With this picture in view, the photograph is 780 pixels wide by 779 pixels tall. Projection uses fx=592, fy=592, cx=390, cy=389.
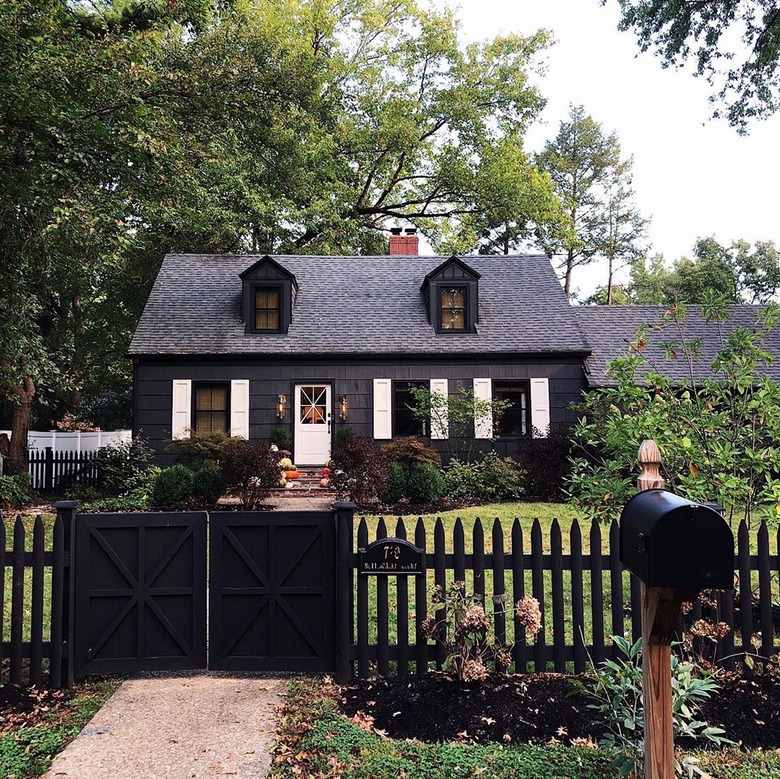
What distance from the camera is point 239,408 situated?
14672mm

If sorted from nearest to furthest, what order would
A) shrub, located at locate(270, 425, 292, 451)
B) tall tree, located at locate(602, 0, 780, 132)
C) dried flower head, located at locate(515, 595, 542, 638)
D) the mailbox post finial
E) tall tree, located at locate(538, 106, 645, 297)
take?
the mailbox post finial
dried flower head, located at locate(515, 595, 542, 638)
tall tree, located at locate(602, 0, 780, 132)
shrub, located at locate(270, 425, 292, 451)
tall tree, located at locate(538, 106, 645, 297)

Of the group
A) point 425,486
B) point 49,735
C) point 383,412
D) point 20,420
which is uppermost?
point 383,412

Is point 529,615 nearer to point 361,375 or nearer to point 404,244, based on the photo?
point 361,375

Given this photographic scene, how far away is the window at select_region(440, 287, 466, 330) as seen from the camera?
1553 cm

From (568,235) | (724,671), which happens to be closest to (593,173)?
(568,235)

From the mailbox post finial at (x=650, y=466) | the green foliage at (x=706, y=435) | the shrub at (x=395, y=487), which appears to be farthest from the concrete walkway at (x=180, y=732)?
the shrub at (x=395, y=487)

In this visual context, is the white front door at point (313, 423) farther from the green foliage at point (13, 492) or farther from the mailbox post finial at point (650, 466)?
the mailbox post finial at point (650, 466)

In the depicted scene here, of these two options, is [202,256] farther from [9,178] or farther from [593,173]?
[593,173]

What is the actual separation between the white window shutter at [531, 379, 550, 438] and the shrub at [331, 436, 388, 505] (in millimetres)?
5362

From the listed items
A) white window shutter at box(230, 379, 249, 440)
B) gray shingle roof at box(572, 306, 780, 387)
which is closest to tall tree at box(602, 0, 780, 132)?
gray shingle roof at box(572, 306, 780, 387)

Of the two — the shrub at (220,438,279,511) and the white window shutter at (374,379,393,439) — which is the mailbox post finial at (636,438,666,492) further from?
the white window shutter at (374,379,393,439)

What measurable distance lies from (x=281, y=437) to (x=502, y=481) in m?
5.57

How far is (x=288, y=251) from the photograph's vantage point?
22422 millimetres

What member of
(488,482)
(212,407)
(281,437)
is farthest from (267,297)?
(488,482)
